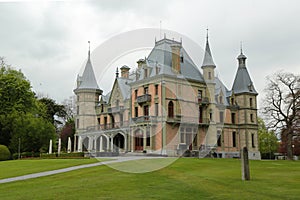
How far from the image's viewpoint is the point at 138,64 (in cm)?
4731

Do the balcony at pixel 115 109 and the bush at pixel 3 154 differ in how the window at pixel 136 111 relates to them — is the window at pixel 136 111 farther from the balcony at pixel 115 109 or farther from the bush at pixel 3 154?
the bush at pixel 3 154

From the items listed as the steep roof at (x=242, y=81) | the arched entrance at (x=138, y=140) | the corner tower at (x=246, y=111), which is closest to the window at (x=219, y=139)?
the corner tower at (x=246, y=111)

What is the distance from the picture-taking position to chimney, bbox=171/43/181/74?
4256cm

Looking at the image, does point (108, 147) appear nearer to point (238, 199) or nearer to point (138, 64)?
point (138, 64)

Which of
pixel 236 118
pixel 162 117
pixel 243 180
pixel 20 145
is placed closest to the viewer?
pixel 243 180

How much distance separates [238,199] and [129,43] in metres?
6.18

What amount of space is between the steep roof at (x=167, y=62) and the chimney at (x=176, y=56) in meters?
0.39

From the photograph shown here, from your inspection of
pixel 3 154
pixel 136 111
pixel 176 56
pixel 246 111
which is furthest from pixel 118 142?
pixel 246 111

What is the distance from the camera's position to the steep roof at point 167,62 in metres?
42.6

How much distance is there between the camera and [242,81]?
5344 centimetres

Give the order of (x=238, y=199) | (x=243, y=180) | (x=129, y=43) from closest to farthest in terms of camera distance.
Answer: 1. (x=238, y=199)
2. (x=129, y=43)
3. (x=243, y=180)

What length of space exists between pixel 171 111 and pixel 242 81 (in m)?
16.6

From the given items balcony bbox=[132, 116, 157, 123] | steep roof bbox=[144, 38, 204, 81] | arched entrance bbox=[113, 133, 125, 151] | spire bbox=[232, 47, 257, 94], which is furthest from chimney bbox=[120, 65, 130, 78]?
spire bbox=[232, 47, 257, 94]

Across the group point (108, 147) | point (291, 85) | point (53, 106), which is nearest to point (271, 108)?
point (291, 85)
